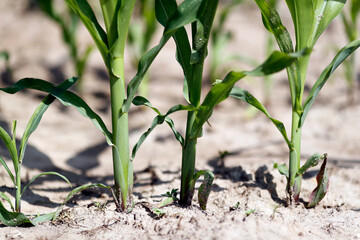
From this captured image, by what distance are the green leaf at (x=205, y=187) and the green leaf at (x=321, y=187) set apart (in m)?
0.45

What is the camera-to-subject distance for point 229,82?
1.32 metres

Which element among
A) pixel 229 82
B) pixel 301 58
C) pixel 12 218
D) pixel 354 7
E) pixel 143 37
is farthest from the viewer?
pixel 143 37

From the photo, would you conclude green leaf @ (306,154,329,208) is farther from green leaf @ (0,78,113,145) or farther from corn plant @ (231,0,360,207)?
green leaf @ (0,78,113,145)

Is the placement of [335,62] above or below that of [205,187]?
above

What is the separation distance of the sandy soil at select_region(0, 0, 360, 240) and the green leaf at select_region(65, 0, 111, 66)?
62 cm

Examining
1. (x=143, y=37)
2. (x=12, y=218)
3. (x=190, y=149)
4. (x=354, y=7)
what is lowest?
(x=12, y=218)

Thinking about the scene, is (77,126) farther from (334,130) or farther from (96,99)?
(334,130)

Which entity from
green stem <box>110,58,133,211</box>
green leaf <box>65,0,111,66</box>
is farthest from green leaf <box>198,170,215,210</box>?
green leaf <box>65,0,111,66</box>

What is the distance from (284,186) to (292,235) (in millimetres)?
491

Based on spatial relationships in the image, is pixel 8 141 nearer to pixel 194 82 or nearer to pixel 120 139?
pixel 120 139

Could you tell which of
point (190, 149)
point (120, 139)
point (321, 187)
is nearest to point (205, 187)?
point (190, 149)

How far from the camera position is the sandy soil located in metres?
1.46

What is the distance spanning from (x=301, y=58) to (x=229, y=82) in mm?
414

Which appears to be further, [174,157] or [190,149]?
[174,157]
